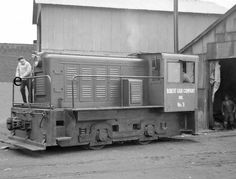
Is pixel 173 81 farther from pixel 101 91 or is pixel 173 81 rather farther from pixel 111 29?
pixel 111 29

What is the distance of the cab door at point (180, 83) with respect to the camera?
12617 millimetres

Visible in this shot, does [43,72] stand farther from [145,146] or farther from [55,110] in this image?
[145,146]

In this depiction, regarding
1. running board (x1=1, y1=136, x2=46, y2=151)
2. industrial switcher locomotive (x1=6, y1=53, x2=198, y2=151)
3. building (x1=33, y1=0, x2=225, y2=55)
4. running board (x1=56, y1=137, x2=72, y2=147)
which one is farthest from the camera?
building (x1=33, y1=0, x2=225, y2=55)

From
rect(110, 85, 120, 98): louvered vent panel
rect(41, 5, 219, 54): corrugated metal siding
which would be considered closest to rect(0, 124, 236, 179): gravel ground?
rect(110, 85, 120, 98): louvered vent panel

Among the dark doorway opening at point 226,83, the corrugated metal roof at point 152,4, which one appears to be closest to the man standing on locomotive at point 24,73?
the corrugated metal roof at point 152,4

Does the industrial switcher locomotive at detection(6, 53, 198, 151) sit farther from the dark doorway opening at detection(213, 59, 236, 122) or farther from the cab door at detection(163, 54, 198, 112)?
the dark doorway opening at detection(213, 59, 236, 122)

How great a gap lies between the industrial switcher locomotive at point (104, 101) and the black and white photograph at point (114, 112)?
3 centimetres

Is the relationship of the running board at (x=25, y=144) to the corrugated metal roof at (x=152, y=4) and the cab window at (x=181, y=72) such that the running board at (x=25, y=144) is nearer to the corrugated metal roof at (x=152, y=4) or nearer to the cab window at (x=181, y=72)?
the cab window at (x=181, y=72)

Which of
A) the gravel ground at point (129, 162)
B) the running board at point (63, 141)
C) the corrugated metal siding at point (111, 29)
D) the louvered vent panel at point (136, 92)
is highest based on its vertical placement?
the corrugated metal siding at point (111, 29)

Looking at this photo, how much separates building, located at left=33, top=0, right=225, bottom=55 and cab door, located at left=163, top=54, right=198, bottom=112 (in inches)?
250

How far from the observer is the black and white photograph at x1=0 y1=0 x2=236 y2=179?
920cm

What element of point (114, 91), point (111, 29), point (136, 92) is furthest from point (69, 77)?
point (111, 29)

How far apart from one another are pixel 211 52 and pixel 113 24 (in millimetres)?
4762

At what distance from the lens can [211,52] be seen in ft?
55.2
